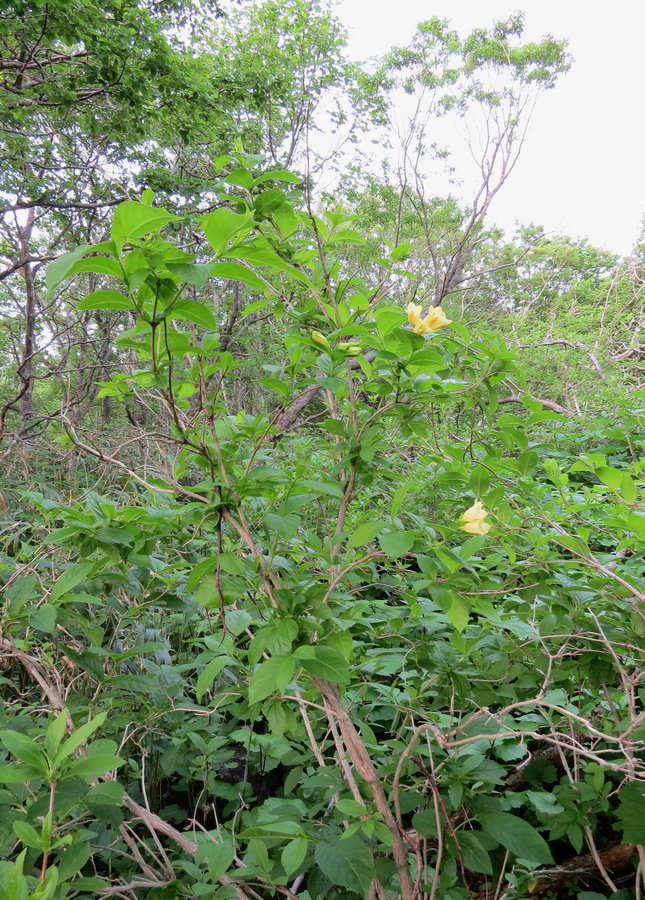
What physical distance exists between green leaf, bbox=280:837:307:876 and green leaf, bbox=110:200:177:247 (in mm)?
988

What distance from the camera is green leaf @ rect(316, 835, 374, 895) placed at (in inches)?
31.4

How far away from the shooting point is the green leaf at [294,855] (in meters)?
0.79

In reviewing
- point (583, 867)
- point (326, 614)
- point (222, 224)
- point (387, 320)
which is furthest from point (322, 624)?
point (583, 867)

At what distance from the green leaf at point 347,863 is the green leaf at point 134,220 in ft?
3.34

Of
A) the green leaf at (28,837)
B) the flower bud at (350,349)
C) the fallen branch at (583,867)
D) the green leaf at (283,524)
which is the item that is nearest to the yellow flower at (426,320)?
the flower bud at (350,349)

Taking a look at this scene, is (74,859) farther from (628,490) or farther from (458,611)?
(628,490)

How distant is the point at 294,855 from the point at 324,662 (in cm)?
37

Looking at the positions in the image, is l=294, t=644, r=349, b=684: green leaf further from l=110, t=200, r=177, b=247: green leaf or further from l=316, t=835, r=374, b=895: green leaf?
l=110, t=200, r=177, b=247: green leaf

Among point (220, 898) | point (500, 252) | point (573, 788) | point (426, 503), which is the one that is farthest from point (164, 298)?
point (500, 252)

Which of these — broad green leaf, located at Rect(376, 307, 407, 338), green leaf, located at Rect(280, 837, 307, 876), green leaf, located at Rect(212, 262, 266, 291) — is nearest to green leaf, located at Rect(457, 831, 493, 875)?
green leaf, located at Rect(280, 837, 307, 876)

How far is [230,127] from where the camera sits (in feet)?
15.1

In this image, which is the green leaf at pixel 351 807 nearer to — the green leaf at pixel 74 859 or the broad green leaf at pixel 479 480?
the green leaf at pixel 74 859

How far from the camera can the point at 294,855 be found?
807 mm

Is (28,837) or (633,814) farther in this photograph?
(633,814)
